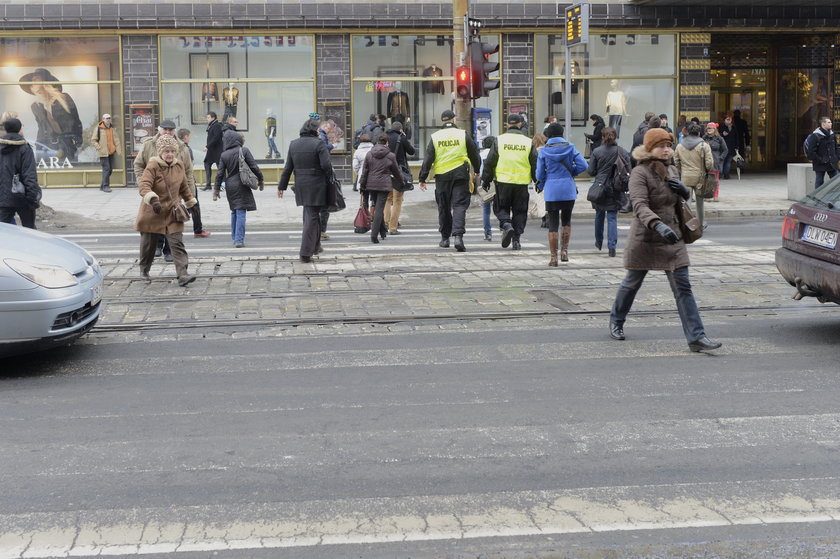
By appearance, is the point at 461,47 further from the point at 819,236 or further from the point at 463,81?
the point at 819,236

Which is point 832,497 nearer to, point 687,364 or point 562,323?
point 687,364

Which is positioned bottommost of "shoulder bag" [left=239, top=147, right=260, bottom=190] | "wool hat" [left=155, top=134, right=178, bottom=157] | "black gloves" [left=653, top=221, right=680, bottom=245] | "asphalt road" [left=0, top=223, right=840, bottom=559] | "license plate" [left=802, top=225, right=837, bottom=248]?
"asphalt road" [left=0, top=223, right=840, bottom=559]

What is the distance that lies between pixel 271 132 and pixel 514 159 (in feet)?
42.8

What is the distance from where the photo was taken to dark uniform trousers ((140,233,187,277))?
11.3 m

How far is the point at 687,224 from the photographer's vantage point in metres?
8.35

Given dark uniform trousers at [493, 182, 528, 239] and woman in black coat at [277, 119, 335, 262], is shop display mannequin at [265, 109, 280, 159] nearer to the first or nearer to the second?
dark uniform trousers at [493, 182, 528, 239]

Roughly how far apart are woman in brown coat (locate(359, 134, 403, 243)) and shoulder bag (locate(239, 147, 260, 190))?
174 cm

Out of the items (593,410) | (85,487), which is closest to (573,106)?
(593,410)

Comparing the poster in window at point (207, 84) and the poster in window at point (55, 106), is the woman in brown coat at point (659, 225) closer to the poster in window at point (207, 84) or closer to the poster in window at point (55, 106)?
the poster in window at point (207, 84)

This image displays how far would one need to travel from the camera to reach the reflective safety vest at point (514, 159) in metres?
13.7

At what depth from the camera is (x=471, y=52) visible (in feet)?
60.3

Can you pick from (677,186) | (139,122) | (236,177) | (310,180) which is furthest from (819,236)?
(139,122)

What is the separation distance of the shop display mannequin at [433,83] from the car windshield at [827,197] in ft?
57.2

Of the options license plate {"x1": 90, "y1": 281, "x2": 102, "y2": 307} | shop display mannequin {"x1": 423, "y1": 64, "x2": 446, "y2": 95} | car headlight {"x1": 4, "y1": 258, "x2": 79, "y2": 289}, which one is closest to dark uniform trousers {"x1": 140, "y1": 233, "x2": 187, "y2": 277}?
license plate {"x1": 90, "y1": 281, "x2": 102, "y2": 307}
